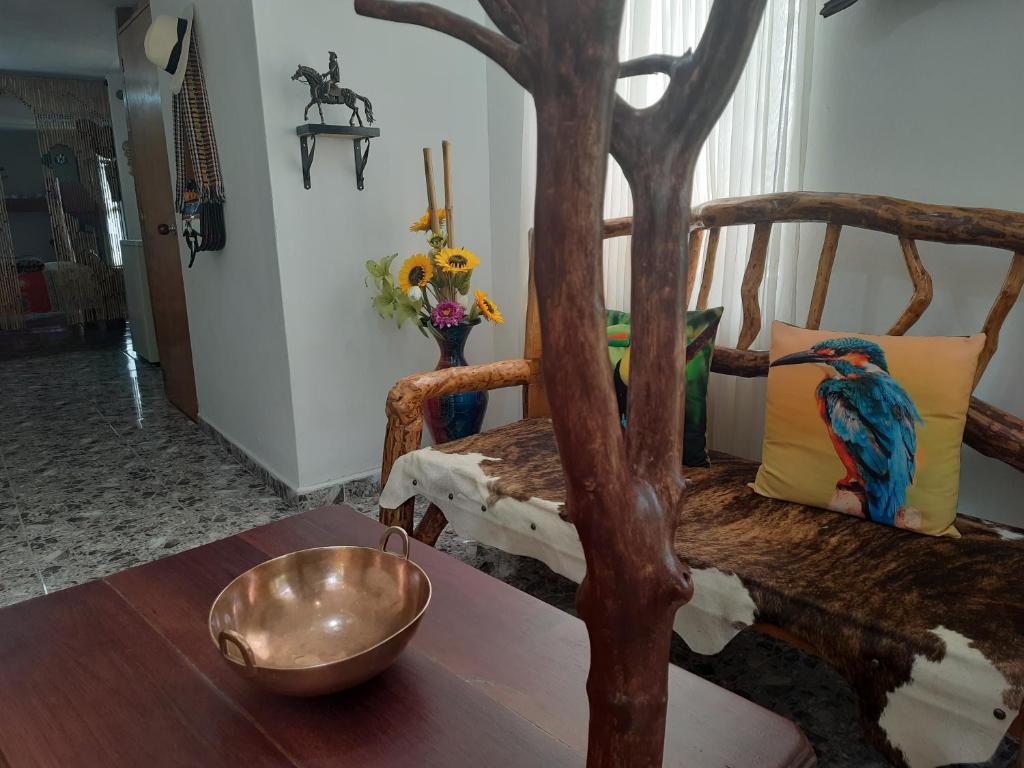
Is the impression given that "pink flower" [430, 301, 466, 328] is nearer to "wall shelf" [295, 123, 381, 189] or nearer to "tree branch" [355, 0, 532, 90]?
"wall shelf" [295, 123, 381, 189]

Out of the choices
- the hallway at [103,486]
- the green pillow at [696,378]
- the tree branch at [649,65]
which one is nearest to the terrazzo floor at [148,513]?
the hallway at [103,486]

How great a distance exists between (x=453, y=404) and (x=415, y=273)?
1.43 ft

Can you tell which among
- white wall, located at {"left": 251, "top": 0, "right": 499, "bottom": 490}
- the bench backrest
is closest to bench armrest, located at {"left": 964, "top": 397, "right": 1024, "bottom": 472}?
the bench backrest

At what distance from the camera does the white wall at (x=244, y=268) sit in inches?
91.1

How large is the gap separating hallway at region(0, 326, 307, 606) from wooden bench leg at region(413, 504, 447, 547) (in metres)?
0.76

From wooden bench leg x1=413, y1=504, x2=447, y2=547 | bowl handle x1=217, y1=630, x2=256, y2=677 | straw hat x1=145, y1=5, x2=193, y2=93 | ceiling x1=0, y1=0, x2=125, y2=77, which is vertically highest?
ceiling x1=0, y1=0, x2=125, y2=77

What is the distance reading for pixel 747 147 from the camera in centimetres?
186

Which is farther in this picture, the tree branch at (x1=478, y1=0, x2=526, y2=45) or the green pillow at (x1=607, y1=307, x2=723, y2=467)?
the green pillow at (x1=607, y1=307, x2=723, y2=467)

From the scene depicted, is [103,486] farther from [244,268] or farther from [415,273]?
[415,273]

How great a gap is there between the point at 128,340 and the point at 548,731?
644cm

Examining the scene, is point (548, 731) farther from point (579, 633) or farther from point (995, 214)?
point (995, 214)

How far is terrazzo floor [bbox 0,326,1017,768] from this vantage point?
1.51 metres

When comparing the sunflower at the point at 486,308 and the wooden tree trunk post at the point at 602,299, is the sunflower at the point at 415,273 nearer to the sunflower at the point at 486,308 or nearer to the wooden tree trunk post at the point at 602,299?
the sunflower at the point at 486,308

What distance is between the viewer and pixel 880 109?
1.62 m
